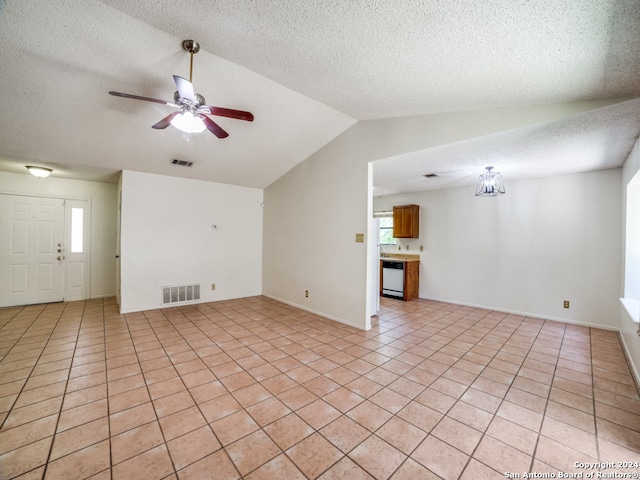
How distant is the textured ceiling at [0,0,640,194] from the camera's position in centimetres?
158

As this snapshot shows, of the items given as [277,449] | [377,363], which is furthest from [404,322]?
[277,449]

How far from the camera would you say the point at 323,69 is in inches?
93.9

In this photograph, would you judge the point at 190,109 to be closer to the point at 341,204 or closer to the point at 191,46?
the point at 191,46

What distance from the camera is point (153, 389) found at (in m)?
2.28

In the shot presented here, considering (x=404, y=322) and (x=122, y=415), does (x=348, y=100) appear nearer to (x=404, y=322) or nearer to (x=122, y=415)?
(x=404, y=322)

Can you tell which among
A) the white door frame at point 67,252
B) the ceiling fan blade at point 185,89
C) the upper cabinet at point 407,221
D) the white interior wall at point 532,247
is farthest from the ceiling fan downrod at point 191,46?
the white door frame at point 67,252

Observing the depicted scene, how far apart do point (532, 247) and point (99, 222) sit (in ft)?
27.6

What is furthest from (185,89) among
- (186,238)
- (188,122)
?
(186,238)

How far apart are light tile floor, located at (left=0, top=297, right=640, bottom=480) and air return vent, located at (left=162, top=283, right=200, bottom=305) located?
1135mm

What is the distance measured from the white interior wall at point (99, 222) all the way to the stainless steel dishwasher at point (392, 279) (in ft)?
19.6

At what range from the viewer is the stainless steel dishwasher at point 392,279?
5703mm

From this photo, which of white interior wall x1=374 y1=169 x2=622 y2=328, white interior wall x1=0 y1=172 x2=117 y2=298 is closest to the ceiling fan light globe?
white interior wall x1=374 y1=169 x2=622 y2=328

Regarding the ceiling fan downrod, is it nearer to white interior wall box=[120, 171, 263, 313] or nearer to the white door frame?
white interior wall box=[120, 171, 263, 313]

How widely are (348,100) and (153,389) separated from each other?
3.47m
